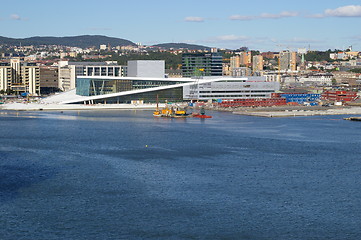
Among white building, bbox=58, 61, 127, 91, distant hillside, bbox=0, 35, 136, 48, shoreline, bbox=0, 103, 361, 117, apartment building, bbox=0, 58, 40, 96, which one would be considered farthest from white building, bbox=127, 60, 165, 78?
distant hillside, bbox=0, 35, 136, 48

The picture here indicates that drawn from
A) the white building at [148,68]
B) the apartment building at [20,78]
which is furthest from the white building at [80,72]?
the white building at [148,68]

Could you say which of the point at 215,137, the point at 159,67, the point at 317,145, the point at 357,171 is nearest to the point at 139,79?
the point at 159,67

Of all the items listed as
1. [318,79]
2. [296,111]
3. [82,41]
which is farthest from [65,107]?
[82,41]

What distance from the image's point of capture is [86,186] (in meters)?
13.6

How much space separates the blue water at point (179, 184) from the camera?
424 inches

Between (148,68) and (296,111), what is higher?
(148,68)

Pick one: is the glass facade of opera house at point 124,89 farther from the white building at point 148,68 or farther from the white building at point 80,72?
the white building at point 80,72

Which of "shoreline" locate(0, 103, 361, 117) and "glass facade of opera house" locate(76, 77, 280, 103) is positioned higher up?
"glass facade of opera house" locate(76, 77, 280, 103)

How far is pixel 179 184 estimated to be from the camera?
1386 centimetres

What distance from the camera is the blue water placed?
10781 millimetres

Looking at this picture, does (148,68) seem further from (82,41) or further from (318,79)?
(82,41)

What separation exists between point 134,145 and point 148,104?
17.3 meters

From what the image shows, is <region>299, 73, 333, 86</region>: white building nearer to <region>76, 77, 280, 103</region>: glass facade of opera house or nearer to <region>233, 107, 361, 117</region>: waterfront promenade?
<region>76, 77, 280, 103</region>: glass facade of opera house

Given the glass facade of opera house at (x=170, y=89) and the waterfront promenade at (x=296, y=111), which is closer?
the waterfront promenade at (x=296, y=111)
